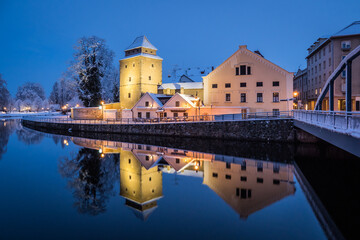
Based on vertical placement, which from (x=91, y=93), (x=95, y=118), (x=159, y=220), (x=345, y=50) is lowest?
(x=159, y=220)

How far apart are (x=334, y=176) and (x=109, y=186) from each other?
12121 mm

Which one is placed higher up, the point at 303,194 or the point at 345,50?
the point at 345,50

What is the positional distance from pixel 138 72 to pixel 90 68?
8.64 m

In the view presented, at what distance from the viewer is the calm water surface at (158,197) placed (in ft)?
27.5

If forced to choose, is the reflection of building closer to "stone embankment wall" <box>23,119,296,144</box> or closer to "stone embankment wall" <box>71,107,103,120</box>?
"stone embankment wall" <box>23,119,296,144</box>

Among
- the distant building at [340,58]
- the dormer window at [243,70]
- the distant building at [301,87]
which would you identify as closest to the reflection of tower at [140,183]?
the dormer window at [243,70]

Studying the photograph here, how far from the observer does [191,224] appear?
344 inches

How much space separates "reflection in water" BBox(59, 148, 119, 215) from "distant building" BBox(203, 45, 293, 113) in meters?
18.6

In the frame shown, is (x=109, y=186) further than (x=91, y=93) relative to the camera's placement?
No

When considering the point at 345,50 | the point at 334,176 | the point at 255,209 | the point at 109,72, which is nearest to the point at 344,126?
the point at 255,209

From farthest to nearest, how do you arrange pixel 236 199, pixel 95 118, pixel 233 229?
pixel 95 118 → pixel 236 199 → pixel 233 229

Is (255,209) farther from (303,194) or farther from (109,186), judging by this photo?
(109,186)

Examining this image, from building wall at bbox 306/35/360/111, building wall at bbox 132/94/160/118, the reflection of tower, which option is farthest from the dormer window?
the reflection of tower

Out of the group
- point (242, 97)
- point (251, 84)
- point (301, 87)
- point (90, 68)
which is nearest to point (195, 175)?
point (242, 97)
